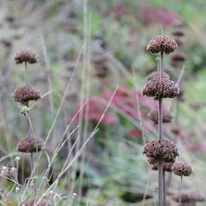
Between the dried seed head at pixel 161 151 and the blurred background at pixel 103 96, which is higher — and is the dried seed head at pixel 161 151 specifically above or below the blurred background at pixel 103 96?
below

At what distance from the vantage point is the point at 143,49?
664cm

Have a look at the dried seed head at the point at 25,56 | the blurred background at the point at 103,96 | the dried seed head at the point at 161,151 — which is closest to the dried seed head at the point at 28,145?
the blurred background at the point at 103,96

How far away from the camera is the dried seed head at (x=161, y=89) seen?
1.14 m

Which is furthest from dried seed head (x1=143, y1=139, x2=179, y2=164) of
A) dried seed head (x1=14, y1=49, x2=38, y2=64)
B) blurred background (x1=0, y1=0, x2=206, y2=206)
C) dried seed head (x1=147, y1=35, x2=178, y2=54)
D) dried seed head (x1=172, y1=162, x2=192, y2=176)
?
dried seed head (x1=14, y1=49, x2=38, y2=64)

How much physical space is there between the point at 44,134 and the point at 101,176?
1.86 feet

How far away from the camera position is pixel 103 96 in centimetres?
377

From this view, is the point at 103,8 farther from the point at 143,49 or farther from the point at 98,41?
the point at 98,41

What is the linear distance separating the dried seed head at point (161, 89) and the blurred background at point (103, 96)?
36 centimetres

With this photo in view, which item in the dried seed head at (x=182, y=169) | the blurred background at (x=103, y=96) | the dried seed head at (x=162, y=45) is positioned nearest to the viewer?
the dried seed head at (x=162, y=45)

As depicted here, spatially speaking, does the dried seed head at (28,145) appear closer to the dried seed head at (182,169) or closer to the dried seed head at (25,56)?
the dried seed head at (25,56)

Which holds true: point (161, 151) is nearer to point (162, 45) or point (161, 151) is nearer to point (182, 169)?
point (182, 169)

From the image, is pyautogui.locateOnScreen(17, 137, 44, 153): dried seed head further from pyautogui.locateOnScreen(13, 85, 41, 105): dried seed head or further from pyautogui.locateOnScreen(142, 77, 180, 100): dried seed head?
pyautogui.locateOnScreen(142, 77, 180, 100): dried seed head

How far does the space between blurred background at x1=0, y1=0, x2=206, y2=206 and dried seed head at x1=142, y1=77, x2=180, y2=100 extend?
1.18ft

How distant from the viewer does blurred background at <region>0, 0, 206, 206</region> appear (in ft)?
8.96
